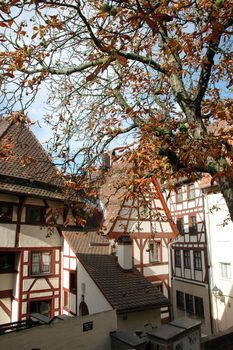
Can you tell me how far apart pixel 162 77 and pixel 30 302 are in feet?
39.1

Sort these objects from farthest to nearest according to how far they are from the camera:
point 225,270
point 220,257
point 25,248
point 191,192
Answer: point 191,192 < point 220,257 < point 225,270 < point 25,248

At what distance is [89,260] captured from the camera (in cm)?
1471

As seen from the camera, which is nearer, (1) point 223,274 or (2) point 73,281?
(2) point 73,281

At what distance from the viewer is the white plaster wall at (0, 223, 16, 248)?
13852 mm

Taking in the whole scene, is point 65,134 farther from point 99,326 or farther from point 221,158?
point 99,326

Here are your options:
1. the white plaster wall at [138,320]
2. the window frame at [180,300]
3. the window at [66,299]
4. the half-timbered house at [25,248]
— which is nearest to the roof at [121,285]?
the white plaster wall at [138,320]

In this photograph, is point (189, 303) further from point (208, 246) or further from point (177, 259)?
point (208, 246)

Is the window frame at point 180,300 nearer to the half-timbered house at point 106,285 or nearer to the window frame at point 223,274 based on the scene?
the window frame at point 223,274

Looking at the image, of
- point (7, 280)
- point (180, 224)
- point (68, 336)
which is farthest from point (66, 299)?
point (180, 224)

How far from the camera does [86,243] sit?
635 inches

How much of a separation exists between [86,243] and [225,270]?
350 inches

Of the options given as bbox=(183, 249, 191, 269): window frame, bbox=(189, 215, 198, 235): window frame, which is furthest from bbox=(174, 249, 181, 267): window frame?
bbox=(189, 215, 198, 235): window frame

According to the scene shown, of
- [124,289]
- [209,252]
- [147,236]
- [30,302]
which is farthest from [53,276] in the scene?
[209,252]

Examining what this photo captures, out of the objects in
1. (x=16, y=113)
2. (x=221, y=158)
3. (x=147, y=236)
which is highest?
(x=16, y=113)
